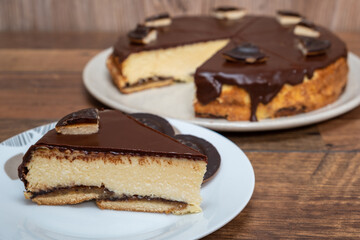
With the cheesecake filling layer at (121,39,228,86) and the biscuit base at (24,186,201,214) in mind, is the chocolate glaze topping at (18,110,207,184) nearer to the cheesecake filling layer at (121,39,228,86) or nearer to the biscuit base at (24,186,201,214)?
the biscuit base at (24,186,201,214)

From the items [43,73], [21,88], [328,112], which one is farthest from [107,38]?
[328,112]

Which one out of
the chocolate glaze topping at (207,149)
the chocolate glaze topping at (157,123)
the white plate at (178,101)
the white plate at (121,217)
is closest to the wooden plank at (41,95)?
the white plate at (178,101)

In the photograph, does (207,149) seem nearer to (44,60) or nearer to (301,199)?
(301,199)

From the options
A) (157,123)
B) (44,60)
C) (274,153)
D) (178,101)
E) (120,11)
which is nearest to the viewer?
(157,123)

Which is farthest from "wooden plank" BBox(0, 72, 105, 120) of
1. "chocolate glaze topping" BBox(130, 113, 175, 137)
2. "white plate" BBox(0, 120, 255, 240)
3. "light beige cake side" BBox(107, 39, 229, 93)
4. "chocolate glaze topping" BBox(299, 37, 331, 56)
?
"chocolate glaze topping" BBox(299, 37, 331, 56)

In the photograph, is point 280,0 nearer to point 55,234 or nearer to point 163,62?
point 163,62

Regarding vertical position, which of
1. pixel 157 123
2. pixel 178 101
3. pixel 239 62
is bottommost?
pixel 178 101

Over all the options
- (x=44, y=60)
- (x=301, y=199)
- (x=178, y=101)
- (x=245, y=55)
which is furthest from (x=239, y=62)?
(x=44, y=60)
